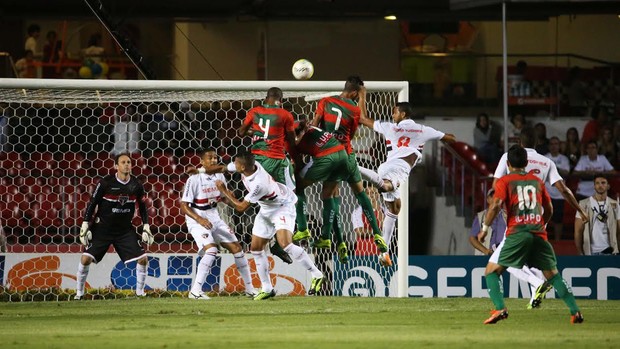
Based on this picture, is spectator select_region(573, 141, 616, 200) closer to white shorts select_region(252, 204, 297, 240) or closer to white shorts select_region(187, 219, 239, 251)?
white shorts select_region(187, 219, 239, 251)

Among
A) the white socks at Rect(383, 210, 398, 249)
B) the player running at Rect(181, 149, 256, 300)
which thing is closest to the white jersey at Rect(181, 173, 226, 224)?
the player running at Rect(181, 149, 256, 300)

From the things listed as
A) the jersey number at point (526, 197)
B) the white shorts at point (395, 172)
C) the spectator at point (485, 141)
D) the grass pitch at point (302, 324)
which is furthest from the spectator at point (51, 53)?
the jersey number at point (526, 197)

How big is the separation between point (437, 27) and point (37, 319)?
43.8ft

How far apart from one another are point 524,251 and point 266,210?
4.10m

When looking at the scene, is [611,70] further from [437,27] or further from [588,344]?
[588,344]

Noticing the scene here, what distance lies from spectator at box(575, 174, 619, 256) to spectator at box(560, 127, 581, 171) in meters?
3.03

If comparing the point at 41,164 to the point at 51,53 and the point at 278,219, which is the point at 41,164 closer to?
the point at 51,53

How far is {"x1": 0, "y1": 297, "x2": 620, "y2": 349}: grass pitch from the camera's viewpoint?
35.7 feet

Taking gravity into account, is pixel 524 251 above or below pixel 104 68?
below

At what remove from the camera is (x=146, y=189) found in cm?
2002

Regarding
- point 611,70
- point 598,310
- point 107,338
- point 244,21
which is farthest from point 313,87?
point 611,70

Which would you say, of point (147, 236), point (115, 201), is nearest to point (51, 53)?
point (115, 201)

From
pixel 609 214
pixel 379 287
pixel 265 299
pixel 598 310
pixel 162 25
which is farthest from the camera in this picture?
pixel 162 25

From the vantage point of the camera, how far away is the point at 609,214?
19734 millimetres
